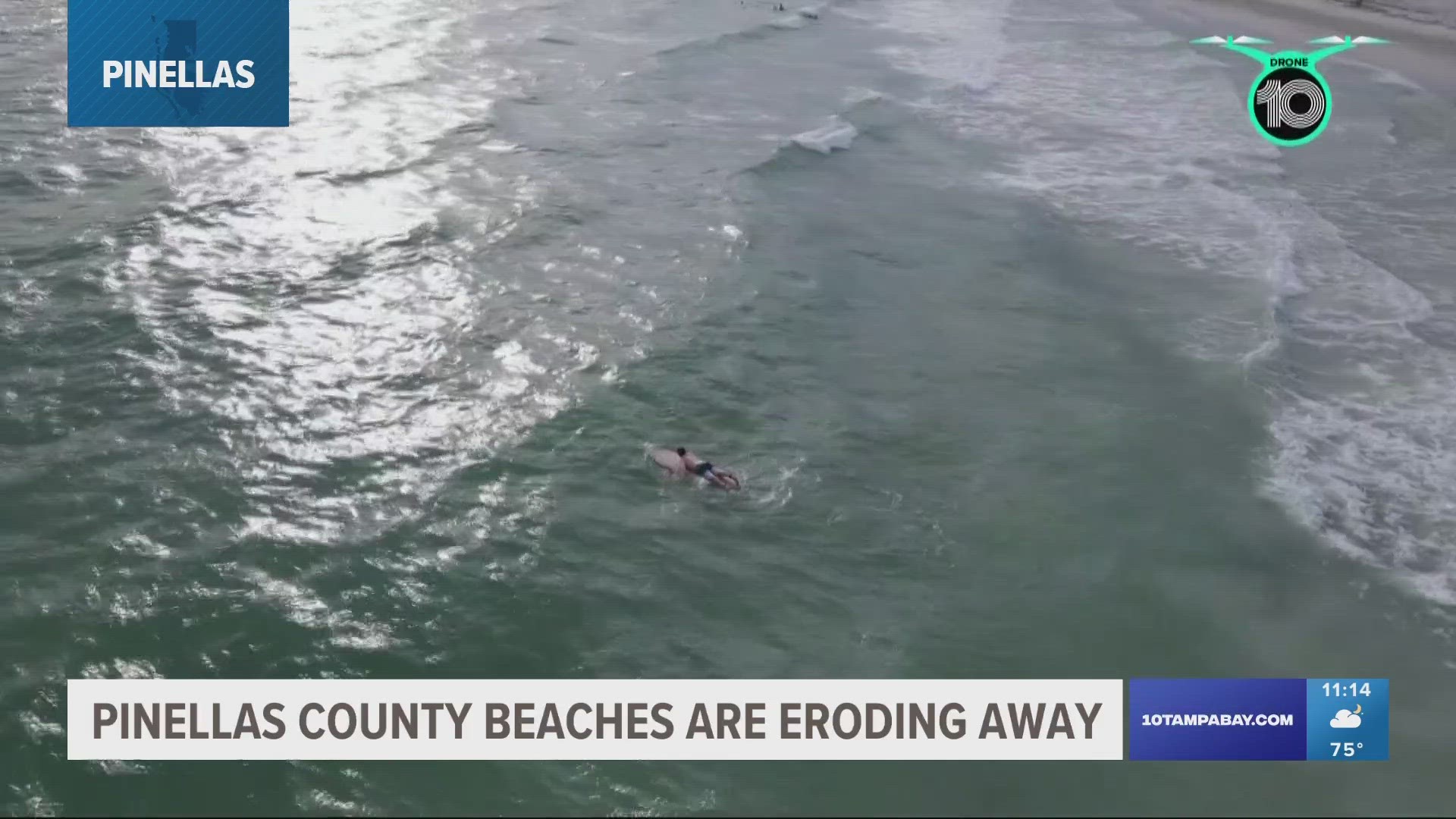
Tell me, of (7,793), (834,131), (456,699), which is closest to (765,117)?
(834,131)

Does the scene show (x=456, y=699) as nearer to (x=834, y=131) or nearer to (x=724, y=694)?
(x=724, y=694)

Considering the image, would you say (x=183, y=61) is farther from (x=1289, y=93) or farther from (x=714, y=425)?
(x=1289, y=93)
